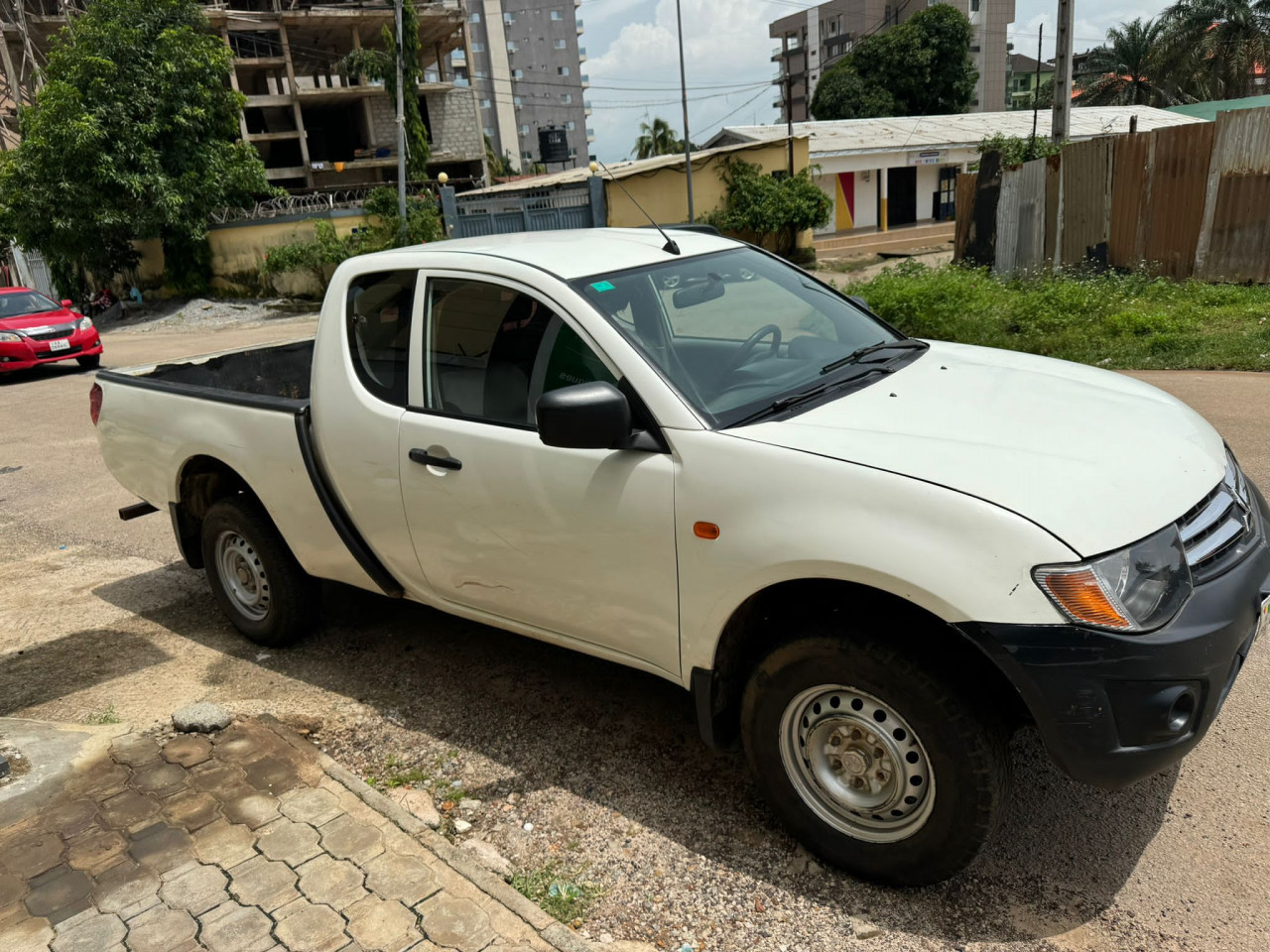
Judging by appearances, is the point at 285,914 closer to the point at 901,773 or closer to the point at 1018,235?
the point at 901,773

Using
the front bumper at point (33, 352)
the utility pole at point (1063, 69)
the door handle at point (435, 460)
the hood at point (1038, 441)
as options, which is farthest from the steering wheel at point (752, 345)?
the front bumper at point (33, 352)

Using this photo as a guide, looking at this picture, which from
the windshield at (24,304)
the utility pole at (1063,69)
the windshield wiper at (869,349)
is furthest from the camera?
the windshield at (24,304)

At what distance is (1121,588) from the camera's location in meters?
2.33

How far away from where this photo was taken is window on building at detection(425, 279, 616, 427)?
3.29m

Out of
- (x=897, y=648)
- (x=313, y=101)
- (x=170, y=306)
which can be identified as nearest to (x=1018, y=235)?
(x=897, y=648)

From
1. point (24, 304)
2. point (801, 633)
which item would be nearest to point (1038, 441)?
point (801, 633)

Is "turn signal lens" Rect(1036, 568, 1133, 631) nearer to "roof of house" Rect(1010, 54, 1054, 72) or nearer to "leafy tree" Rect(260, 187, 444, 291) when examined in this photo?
"leafy tree" Rect(260, 187, 444, 291)

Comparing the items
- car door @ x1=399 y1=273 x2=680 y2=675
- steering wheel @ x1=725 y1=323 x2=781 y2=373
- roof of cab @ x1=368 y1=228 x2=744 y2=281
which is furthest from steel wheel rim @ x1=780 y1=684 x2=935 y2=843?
roof of cab @ x1=368 y1=228 x2=744 y2=281

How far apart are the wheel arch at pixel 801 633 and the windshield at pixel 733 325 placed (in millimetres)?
579

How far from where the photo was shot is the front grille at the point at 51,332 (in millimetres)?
16438

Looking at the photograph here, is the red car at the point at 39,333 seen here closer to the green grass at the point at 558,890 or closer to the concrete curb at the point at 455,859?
the concrete curb at the point at 455,859

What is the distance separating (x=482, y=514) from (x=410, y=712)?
3.75 ft

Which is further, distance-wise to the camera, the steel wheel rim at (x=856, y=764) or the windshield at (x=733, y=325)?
the windshield at (x=733, y=325)

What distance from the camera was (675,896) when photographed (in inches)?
112
